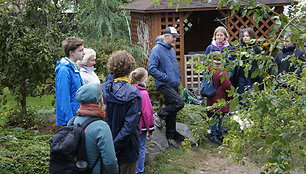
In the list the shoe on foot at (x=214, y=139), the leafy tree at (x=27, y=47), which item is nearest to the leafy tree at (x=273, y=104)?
the shoe on foot at (x=214, y=139)

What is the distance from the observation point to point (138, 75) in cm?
579

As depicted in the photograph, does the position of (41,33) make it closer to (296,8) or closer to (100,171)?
(100,171)

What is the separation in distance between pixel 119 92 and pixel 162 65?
283 cm

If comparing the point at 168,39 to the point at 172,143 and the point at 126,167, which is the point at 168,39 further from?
the point at 126,167

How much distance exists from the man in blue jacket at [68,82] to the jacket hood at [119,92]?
0.52 meters

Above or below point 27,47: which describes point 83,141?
below

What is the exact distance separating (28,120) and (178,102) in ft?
8.96

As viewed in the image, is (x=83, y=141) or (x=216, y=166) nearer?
(x=83, y=141)

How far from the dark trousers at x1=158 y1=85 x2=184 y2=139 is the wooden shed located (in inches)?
172

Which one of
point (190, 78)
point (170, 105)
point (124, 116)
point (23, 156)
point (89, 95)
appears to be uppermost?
point (89, 95)

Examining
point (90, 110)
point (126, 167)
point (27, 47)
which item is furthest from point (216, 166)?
point (90, 110)

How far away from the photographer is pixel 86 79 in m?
5.44

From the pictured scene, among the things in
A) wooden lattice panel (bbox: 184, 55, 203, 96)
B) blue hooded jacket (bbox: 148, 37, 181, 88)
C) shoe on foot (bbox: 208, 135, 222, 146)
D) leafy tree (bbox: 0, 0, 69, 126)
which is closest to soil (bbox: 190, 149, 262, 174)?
shoe on foot (bbox: 208, 135, 222, 146)

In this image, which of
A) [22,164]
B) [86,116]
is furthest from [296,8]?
[22,164]
